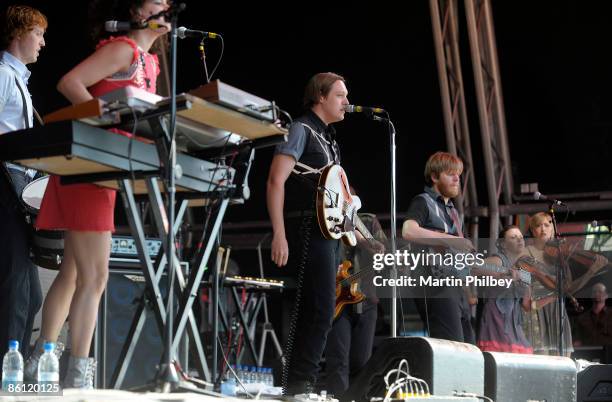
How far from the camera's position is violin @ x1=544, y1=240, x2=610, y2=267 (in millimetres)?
5922

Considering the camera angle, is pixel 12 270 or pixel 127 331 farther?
pixel 127 331

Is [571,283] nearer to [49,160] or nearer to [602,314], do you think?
[602,314]

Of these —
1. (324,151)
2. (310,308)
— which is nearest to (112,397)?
(310,308)

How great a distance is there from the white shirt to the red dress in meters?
0.53

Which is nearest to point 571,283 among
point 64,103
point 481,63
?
point 481,63

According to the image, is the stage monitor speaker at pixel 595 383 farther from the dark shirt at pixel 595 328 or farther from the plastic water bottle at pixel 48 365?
the plastic water bottle at pixel 48 365

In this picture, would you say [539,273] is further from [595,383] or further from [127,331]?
[127,331]

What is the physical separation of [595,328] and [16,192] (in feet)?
16.2

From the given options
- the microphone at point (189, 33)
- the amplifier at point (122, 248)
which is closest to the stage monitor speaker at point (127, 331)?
the amplifier at point (122, 248)

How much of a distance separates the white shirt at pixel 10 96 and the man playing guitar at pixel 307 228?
1075 mm

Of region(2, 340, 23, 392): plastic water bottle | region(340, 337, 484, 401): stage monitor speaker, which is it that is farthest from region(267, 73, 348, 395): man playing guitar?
region(2, 340, 23, 392): plastic water bottle

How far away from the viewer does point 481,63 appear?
29.7 feet

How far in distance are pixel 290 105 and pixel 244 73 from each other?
0.61 metres

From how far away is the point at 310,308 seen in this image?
3.70 m
